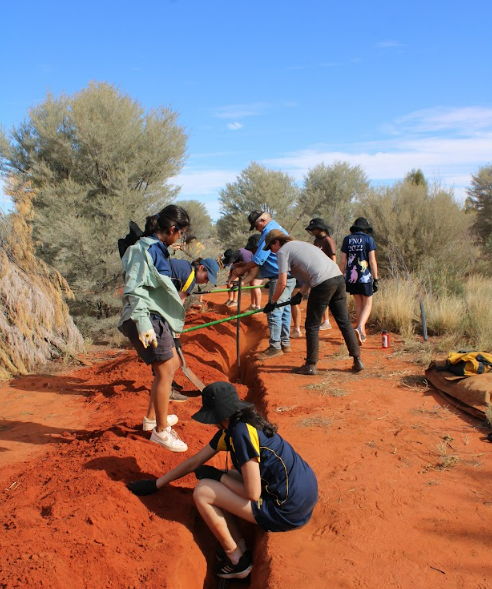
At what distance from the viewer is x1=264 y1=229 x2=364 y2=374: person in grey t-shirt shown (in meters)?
6.29

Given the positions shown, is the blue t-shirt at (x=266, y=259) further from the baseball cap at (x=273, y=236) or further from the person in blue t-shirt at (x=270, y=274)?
the baseball cap at (x=273, y=236)

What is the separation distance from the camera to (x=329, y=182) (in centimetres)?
2461

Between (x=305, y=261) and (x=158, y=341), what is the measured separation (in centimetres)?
268

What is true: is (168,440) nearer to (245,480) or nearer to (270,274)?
(245,480)

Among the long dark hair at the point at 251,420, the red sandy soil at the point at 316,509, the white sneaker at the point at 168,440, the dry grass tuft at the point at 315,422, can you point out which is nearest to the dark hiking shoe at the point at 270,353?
the red sandy soil at the point at 316,509

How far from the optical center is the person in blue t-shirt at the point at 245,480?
319cm

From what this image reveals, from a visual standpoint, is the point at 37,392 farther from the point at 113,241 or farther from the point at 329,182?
the point at 329,182

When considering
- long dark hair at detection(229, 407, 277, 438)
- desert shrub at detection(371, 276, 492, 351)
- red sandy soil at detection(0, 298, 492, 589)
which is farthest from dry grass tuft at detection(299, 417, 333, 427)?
desert shrub at detection(371, 276, 492, 351)

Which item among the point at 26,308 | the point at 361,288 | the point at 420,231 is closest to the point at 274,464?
the point at 361,288

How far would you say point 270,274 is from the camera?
7730 mm

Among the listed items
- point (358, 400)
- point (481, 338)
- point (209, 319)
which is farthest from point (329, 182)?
point (358, 400)

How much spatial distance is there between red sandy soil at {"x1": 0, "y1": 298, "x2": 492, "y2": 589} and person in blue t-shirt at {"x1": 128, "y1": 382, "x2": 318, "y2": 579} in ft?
0.57

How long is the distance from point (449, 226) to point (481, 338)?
752 centimetres

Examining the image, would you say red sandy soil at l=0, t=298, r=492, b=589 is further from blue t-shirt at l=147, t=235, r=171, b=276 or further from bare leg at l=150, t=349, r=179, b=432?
blue t-shirt at l=147, t=235, r=171, b=276
